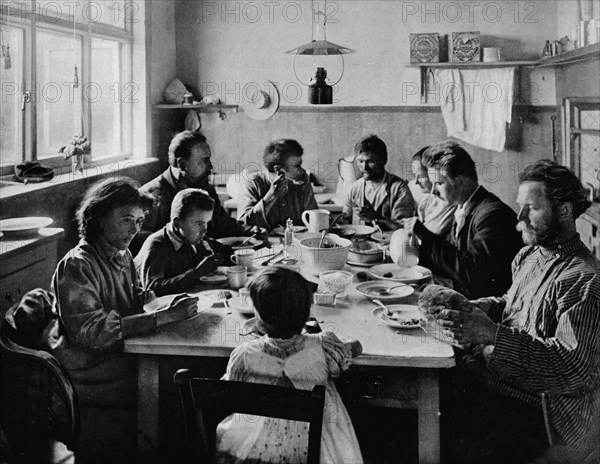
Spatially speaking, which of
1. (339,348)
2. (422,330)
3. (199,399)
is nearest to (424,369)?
(422,330)

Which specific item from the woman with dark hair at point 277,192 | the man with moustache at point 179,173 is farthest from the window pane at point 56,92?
the woman with dark hair at point 277,192

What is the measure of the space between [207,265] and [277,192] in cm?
150

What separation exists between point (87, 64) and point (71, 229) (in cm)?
123

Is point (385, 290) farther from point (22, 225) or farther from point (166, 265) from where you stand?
point (22, 225)

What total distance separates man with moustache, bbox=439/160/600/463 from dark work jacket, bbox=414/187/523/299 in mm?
508

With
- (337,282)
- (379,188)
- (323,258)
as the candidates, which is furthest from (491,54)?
(337,282)

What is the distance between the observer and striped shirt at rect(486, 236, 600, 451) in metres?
1.64

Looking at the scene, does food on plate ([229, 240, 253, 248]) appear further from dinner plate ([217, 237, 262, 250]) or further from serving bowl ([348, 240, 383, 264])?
serving bowl ([348, 240, 383, 264])

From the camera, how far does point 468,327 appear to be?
67.5 inches

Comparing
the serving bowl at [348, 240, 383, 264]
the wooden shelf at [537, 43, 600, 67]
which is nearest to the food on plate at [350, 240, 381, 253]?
the serving bowl at [348, 240, 383, 264]

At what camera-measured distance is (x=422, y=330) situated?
6.10 feet

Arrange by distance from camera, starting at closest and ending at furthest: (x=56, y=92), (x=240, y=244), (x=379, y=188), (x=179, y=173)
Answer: (x=240, y=244) < (x=179, y=173) < (x=56, y=92) < (x=379, y=188)

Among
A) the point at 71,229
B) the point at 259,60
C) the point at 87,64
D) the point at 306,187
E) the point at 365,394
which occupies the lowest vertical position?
the point at 365,394

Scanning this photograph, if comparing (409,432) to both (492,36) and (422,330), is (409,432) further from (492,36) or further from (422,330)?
(492,36)
